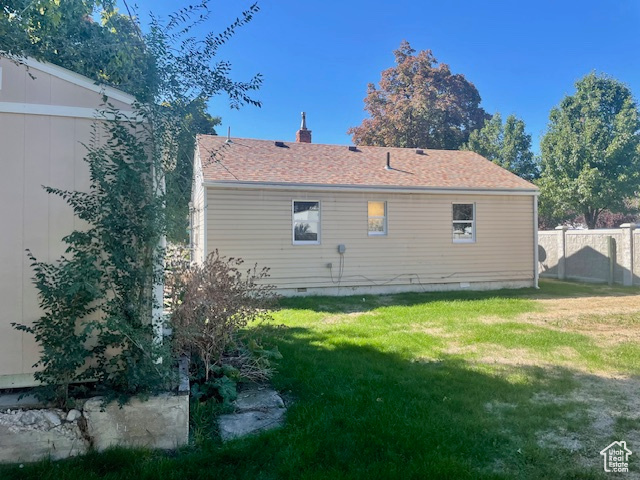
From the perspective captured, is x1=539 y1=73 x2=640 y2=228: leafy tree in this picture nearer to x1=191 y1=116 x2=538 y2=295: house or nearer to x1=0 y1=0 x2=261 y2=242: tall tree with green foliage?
x1=191 y1=116 x2=538 y2=295: house

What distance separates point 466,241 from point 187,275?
31.5 feet

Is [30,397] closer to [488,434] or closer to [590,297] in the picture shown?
[488,434]

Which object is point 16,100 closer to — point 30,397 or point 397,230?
point 30,397

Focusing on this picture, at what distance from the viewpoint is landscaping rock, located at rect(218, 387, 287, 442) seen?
314 cm

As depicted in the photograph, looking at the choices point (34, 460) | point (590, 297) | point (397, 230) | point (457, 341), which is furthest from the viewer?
point (397, 230)

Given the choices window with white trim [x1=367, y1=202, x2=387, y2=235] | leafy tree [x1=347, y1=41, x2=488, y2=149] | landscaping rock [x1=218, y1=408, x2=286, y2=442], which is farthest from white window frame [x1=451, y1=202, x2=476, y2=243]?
leafy tree [x1=347, y1=41, x2=488, y2=149]

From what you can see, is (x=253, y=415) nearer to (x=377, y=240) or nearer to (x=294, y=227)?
(x=294, y=227)

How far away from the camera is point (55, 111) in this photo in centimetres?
305

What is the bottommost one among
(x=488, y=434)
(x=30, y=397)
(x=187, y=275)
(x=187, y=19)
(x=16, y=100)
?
(x=488, y=434)

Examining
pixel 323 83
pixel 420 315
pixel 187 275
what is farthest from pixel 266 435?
pixel 323 83

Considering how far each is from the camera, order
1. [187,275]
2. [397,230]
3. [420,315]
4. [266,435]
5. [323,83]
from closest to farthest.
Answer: [266,435] < [187,275] < [420,315] < [397,230] < [323,83]

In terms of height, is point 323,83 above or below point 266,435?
above

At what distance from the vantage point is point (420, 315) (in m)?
7.96

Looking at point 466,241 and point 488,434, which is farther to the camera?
point 466,241
